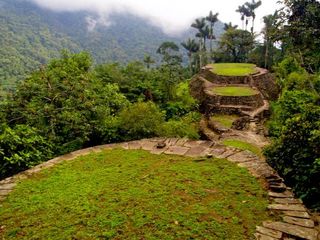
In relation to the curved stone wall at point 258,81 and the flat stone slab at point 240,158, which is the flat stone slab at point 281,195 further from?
the curved stone wall at point 258,81

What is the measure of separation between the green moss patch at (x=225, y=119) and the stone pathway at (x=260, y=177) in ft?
36.0

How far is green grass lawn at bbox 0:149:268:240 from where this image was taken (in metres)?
4.68

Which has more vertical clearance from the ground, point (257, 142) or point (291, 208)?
point (291, 208)

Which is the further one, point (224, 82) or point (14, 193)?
point (224, 82)

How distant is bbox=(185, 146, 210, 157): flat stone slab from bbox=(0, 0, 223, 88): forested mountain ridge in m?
46.9

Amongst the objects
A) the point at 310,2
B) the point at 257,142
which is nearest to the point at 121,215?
the point at 310,2

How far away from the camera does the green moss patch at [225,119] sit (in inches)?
757

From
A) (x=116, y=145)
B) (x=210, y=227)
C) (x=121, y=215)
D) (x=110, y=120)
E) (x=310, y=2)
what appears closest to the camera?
(x=210, y=227)

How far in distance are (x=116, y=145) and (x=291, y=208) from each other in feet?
15.6

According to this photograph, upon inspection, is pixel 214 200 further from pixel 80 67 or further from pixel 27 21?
pixel 27 21

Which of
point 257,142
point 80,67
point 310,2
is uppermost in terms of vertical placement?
point 310,2

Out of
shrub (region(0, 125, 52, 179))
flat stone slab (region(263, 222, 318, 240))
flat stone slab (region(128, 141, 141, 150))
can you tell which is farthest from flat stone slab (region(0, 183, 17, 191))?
flat stone slab (region(263, 222, 318, 240))

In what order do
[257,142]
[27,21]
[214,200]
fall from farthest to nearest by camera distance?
[27,21], [257,142], [214,200]

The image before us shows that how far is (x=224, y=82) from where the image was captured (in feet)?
84.8
